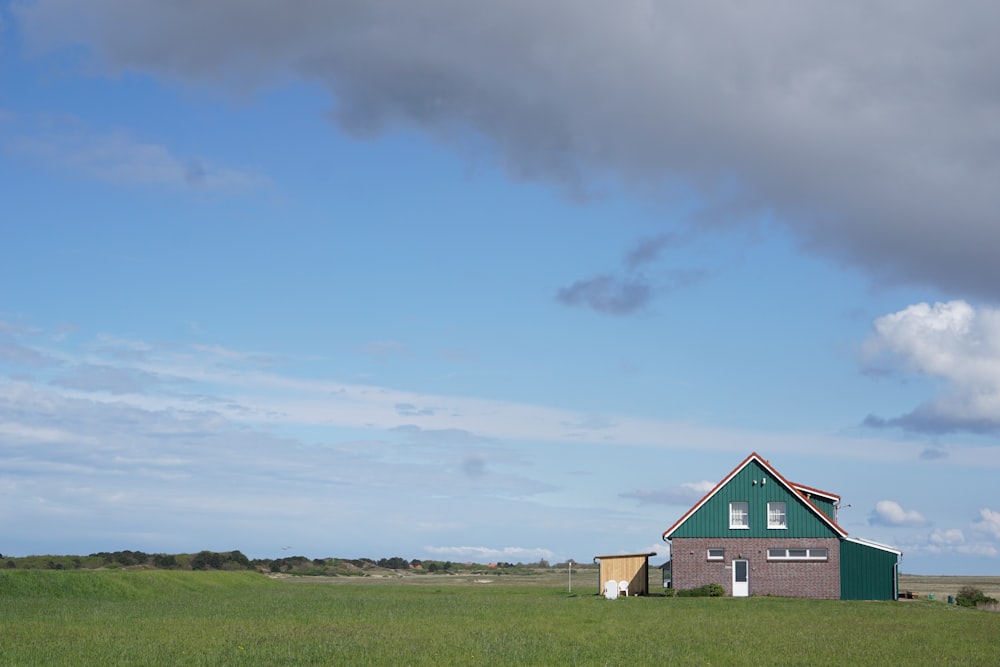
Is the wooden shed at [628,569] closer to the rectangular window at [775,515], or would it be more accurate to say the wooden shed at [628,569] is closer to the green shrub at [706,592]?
the green shrub at [706,592]

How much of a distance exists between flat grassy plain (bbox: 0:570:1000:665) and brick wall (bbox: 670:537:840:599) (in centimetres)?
480

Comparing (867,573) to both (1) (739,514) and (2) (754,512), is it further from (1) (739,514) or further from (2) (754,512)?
(1) (739,514)

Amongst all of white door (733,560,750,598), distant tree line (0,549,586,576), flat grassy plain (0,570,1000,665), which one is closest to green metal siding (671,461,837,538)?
white door (733,560,750,598)

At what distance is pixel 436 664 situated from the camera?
24.1 m

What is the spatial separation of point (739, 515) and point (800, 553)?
3.97 meters

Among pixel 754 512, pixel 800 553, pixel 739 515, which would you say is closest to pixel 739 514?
pixel 739 515

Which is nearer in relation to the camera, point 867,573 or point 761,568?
point 867,573

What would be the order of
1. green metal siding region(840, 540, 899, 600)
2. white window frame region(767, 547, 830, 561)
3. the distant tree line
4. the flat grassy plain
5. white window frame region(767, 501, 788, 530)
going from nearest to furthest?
the flat grassy plain, green metal siding region(840, 540, 899, 600), white window frame region(767, 547, 830, 561), white window frame region(767, 501, 788, 530), the distant tree line

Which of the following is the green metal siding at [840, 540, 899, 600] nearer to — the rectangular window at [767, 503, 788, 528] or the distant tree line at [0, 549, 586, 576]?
the rectangular window at [767, 503, 788, 528]

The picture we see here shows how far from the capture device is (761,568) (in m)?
58.0

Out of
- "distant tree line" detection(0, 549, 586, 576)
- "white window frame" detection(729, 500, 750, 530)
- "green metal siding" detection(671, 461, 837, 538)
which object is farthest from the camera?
"distant tree line" detection(0, 549, 586, 576)

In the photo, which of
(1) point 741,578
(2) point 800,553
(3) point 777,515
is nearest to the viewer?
(2) point 800,553

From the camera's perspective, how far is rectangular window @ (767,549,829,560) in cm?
5751

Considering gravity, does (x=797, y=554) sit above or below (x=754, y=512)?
below
